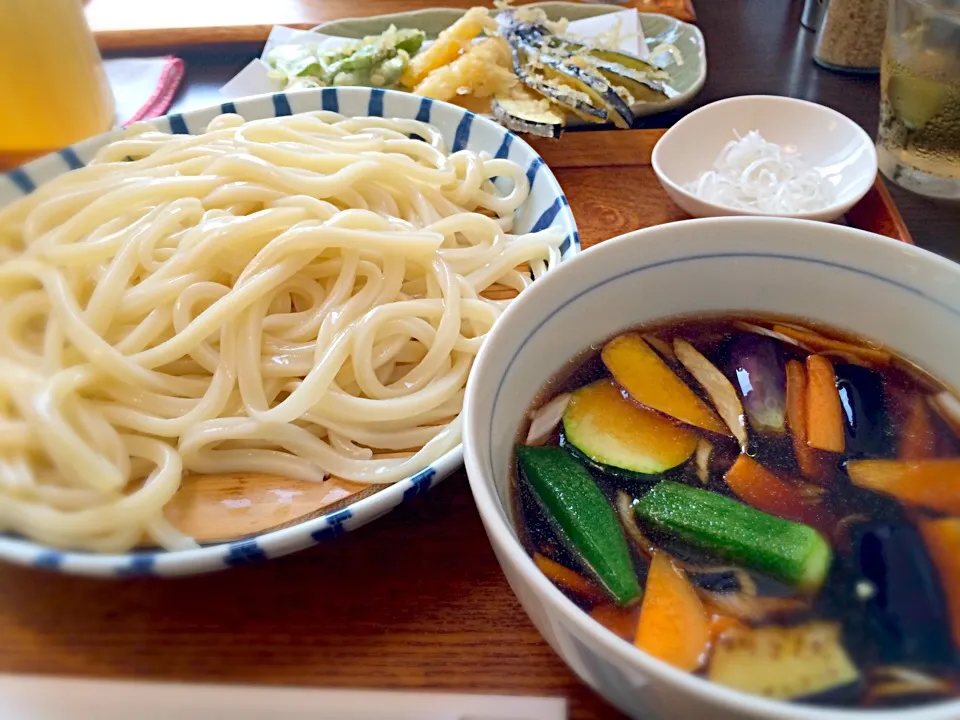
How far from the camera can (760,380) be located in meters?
0.79

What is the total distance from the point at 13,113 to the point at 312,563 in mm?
1460

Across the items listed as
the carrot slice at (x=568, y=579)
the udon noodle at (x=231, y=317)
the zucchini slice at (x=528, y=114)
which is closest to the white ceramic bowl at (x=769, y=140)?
the zucchini slice at (x=528, y=114)

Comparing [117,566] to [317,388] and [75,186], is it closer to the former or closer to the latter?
[317,388]

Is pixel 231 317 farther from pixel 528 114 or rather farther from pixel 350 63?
pixel 350 63

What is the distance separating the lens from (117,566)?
0.71 meters

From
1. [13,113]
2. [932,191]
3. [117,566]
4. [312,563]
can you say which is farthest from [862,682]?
[13,113]

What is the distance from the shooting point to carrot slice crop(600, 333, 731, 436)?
77 cm

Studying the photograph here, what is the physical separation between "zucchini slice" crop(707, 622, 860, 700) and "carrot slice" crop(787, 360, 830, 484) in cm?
18

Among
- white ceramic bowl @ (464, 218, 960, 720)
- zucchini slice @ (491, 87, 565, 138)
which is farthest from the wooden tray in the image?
white ceramic bowl @ (464, 218, 960, 720)

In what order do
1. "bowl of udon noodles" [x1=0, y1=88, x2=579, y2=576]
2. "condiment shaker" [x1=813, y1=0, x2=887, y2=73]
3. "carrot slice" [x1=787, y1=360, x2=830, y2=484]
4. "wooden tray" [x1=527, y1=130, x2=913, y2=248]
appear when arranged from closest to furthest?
1. "carrot slice" [x1=787, y1=360, x2=830, y2=484]
2. "bowl of udon noodles" [x1=0, y1=88, x2=579, y2=576]
3. "wooden tray" [x1=527, y1=130, x2=913, y2=248]
4. "condiment shaker" [x1=813, y1=0, x2=887, y2=73]

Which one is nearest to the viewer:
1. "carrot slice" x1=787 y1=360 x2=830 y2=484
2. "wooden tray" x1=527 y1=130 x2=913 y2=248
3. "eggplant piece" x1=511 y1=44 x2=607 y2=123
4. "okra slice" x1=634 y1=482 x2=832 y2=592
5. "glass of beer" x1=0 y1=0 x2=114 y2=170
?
"okra slice" x1=634 y1=482 x2=832 y2=592

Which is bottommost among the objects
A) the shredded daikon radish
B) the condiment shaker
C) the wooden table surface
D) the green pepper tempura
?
the wooden table surface

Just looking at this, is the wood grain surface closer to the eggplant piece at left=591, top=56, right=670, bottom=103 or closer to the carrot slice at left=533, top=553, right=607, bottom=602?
the eggplant piece at left=591, top=56, right=670, bottom=103

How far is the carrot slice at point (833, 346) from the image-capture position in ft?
2.59
